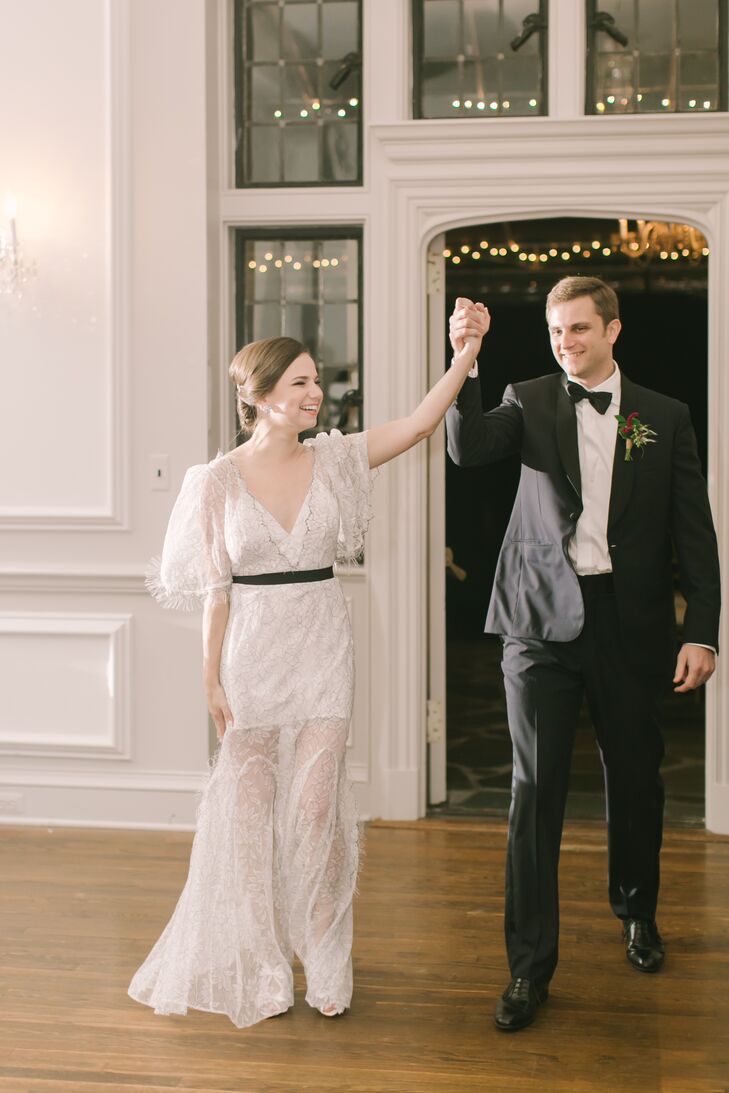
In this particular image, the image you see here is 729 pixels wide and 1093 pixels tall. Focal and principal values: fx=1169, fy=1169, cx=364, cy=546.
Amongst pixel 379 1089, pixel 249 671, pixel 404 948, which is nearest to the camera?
pixel 379 1089

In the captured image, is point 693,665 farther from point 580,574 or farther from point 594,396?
point 594,396

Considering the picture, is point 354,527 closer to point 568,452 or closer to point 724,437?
point 568,452

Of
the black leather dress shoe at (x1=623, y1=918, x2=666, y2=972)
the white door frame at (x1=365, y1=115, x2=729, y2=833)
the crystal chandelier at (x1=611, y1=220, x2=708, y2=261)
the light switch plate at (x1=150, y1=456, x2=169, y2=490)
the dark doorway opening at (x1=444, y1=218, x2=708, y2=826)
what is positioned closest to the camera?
the black leather dress shoe at (x1=623, y1=918, x2=666, y2=972)

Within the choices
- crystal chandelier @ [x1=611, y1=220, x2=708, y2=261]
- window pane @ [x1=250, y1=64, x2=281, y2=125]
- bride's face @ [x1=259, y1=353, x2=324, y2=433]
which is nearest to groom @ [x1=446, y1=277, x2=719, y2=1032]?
bride's face @ [x1=259, y1=353, x2=324, y2=433]

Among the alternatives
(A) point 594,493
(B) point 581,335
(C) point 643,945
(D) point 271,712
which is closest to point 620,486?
(A) point 594,493

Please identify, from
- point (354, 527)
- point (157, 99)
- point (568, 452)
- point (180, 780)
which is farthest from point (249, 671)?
point (157, 99)

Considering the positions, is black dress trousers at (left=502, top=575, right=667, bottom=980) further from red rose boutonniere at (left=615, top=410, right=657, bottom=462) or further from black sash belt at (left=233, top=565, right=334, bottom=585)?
black sash belt at (left=233, top=565, right=334, bottom=585)

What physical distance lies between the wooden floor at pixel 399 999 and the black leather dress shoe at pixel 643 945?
5 cm

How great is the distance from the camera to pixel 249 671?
3.11 metres

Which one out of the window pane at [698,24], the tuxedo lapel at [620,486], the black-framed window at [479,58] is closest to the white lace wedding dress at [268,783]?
the tuxedo lapel at [620,486]

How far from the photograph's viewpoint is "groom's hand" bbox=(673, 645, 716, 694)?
122 inches

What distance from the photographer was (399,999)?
3141 mm

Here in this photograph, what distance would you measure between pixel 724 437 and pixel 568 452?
6.00ft

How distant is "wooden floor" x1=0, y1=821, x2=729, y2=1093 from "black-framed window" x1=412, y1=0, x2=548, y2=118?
3.07 meters
